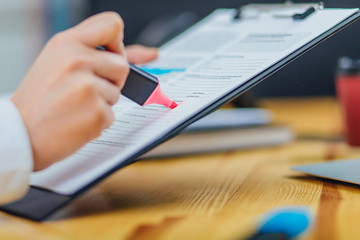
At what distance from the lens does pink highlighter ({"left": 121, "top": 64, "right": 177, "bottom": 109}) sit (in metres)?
0.49

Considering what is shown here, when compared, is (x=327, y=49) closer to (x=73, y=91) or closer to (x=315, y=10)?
(x=315, y=10)

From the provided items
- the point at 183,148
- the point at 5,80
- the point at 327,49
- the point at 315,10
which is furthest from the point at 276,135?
the point at 5,80

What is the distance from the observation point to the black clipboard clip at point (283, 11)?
601 mm

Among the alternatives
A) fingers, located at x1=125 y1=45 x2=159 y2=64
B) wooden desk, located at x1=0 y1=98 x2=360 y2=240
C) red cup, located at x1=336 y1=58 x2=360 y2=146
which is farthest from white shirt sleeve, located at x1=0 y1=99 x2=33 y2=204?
red cup, located at x1=336 y1=58 x2=360 y2=146

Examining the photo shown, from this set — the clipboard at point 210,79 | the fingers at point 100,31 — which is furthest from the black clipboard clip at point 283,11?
the fingers at point 100,31

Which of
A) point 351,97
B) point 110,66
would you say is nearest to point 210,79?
point 110,66

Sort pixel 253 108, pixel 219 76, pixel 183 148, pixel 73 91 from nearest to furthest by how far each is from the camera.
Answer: pixel 73 91, pixel 219 76, pixel 183 148, pixel 253 108

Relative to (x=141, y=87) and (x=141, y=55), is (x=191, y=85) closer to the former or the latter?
(x=141, y=87)

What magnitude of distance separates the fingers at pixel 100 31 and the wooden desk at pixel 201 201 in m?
0.15

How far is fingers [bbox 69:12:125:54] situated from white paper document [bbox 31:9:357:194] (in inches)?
3.5

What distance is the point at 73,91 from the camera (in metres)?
0.44

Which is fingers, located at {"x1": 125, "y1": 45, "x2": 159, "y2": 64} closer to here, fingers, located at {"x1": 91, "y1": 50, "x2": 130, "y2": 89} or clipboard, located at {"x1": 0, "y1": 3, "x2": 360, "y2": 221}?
clipboard, located at {"x1": 0, "y1": 3, "x2": 360, "y2": 221}

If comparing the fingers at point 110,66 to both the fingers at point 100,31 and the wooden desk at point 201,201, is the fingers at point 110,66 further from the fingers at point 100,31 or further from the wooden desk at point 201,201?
the wooden desk at point 201,201

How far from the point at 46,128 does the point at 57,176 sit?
0.08m
